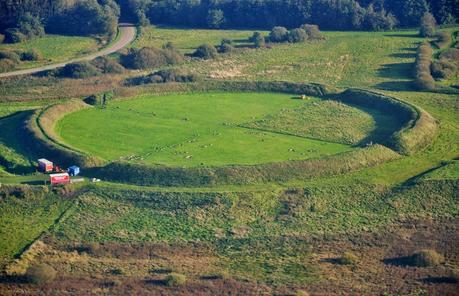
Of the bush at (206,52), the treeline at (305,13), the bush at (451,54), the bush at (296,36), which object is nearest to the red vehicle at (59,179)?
the bush at (206,52)

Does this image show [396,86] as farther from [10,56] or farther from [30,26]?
[30,26]

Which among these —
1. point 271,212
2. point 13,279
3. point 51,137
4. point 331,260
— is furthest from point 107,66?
point 331,260

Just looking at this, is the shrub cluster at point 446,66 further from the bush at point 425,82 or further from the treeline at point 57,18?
the treeline at point 57,18

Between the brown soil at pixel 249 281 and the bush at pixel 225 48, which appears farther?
the bush at pixel 225 48

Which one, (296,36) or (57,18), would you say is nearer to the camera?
(296,36)

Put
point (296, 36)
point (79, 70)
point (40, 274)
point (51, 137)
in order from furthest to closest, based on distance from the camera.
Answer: point (296, 36) → point (79, 70) → point (51, 137) → point (40, 274)

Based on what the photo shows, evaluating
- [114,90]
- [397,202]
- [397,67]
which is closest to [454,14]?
[397,67]

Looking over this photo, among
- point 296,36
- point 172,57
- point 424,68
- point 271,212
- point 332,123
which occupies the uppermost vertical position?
point 296,36
